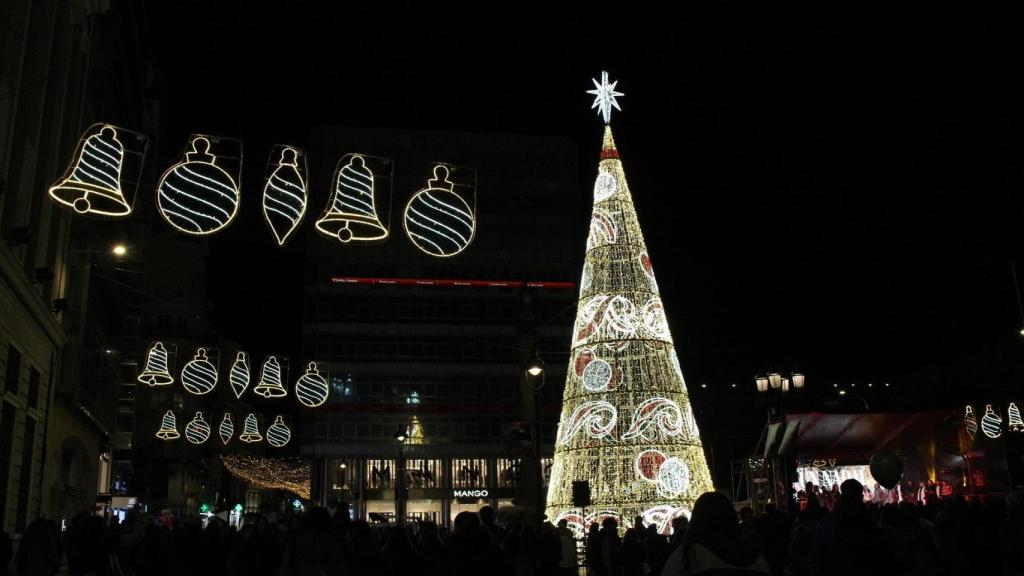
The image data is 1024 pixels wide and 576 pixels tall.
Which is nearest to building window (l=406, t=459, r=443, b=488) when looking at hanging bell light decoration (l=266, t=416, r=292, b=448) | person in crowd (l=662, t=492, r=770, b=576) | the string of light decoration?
the string of light decoration

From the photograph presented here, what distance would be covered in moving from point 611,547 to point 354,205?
6.82m

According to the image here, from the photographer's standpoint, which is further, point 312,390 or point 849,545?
point 312,390

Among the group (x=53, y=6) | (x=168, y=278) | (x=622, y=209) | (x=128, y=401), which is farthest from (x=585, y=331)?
(x=168, y=278)

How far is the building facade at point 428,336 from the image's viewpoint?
67.8m

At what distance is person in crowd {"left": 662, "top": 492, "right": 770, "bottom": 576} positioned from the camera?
4.33 metres

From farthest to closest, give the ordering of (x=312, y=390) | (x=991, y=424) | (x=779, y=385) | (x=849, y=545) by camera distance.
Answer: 1. (x=991, y=424)
2. (x=312, y=390)
3. (x=779, y=385)
4. (x=849, y=545)

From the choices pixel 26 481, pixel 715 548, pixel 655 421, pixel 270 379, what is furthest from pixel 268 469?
pixel 715 548

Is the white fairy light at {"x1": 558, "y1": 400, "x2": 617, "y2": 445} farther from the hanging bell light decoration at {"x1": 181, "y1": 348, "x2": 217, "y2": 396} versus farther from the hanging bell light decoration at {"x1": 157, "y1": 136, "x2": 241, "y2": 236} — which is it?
the hanging bell light decoration at {"x1": 181, "y1": 348, "x2": 217, "y2": 396}

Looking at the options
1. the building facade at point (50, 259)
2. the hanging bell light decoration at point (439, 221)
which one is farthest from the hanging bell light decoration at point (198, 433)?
the hanging bell light decoration at point (439, 221)

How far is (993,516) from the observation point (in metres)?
12.6

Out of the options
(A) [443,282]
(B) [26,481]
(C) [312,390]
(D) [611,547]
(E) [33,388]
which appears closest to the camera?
(D) [611,547]

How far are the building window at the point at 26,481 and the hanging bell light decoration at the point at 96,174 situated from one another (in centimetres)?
1098

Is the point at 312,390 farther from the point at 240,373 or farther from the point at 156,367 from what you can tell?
the point at 156,367

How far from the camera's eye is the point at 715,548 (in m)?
4.38
